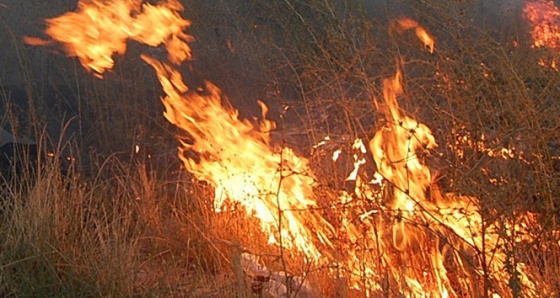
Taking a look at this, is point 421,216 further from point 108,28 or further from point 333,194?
point 108,28

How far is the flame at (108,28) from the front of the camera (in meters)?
5.01

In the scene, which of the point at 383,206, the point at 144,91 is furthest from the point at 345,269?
the point at 144,91

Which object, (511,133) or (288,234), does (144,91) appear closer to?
(288,234)

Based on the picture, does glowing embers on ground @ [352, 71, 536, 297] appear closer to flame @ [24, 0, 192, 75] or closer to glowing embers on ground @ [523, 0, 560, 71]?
flame @ [24, 0, 192, 75]

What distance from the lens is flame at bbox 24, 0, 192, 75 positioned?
16.4 feet

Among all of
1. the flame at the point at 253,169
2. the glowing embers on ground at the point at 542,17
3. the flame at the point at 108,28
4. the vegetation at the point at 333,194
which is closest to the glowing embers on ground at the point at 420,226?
the vegetation at the point at 333,194

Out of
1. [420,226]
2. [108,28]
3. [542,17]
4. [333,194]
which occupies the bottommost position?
[420,226]

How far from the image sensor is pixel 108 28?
5023mm

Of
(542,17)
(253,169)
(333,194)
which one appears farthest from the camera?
(542,17)

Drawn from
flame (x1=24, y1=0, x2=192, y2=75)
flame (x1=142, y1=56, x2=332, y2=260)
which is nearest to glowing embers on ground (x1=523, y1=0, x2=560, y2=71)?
flame (x1=142, y1=56, x2=332, y2=260)

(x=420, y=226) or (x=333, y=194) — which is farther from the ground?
(x=333, y=194)

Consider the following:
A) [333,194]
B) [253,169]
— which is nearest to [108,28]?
[253,169]

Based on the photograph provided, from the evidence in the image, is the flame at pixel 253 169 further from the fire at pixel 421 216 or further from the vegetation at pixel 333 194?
the fire at pixel 421 216

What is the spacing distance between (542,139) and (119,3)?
261 centimetres
